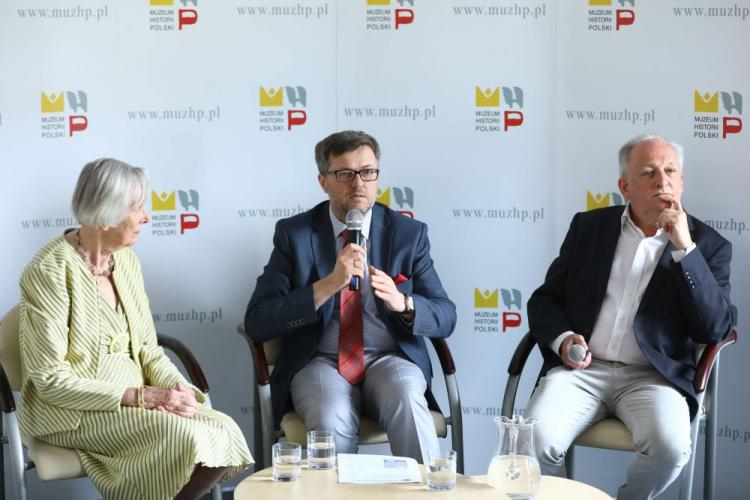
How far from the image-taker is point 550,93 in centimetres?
458

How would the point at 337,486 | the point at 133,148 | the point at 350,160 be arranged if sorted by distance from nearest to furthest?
the point at 337,486 → the point at 350,160 → the point at 133,148

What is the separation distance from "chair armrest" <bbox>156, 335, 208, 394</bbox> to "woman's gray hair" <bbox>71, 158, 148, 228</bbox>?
609mm

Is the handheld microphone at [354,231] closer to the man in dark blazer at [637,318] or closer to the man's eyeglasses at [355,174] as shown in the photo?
the man's eyeglasses at [355,174]

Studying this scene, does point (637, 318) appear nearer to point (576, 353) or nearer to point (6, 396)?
point (576, 353)

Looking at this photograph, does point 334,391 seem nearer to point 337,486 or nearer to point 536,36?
point 337,486

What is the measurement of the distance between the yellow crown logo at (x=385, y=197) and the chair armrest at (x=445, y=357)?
0.82 meters

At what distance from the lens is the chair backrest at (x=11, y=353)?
11.9 feet

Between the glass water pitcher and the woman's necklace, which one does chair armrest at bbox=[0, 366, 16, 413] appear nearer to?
the woman's necklace

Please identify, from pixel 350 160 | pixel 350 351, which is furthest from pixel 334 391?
pixel 350 160

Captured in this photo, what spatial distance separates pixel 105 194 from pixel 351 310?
1064 millimetres

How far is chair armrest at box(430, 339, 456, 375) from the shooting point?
159 inches

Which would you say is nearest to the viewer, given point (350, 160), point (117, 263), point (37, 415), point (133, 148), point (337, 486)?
point (337, 486)

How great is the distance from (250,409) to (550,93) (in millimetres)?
1990

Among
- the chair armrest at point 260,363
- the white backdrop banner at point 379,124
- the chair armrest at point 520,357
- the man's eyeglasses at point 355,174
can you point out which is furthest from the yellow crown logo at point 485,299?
the chair armrest at point 260,363
